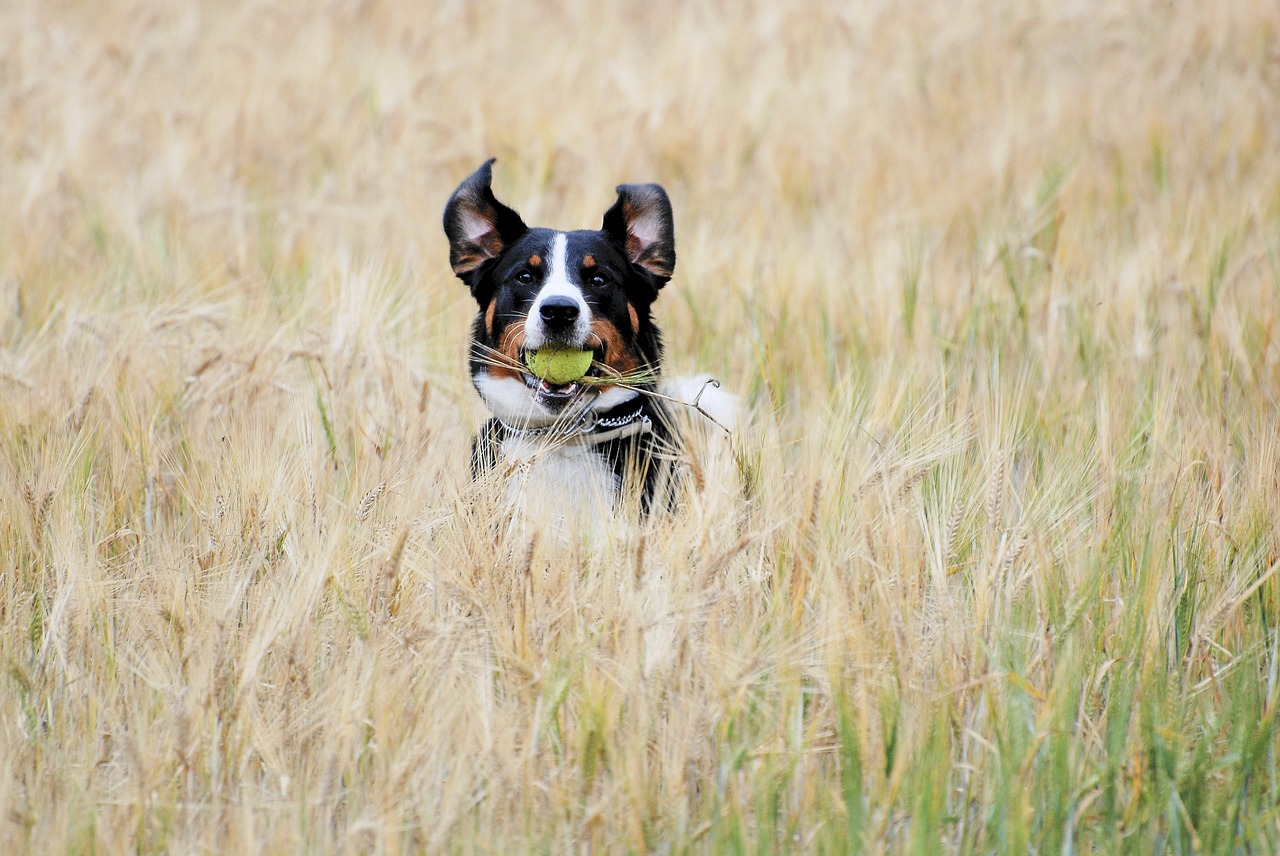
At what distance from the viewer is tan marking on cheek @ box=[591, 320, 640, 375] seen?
3713 millimetres

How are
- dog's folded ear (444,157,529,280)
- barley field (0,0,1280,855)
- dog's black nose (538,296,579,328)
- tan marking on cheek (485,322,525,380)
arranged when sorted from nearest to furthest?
barley field (0,0,1280,855) → dog's black nose (538,296,579,328) → tan marking on cheek (485,322,525,380) → dog's folded ear (444,157,529,280)

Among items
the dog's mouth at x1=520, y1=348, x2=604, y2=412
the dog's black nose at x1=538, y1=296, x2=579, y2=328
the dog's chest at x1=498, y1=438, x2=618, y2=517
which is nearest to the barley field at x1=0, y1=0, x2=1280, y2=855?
the dog's chest at x1=498, y1=438, x2=618, y2=517

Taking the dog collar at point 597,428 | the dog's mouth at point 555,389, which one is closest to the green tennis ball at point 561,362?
the dog's mouth at point 555,389

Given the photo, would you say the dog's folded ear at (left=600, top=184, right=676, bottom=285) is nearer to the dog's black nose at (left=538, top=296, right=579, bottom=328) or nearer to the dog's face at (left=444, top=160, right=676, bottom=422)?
the dog's face at (left=444, top=160, right=676, bottom=422)

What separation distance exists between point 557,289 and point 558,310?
0.35 ft

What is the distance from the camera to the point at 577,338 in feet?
11.8

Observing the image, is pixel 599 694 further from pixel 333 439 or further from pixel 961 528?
pixel 333 439

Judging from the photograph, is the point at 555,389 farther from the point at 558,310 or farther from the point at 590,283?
the point at 590,283

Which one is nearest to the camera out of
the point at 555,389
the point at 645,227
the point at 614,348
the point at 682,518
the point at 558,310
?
the point at 682,518

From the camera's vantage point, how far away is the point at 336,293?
15.3 feet

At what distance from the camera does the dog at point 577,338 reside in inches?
142

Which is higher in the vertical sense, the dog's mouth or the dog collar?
the dog's mouth

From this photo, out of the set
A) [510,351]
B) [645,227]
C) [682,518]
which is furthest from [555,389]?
[682,518]

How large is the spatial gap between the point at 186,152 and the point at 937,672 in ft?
16.9
